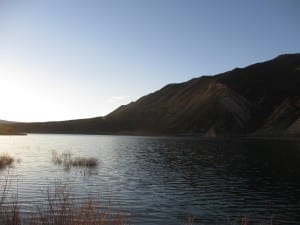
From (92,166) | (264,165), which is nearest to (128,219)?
(92,166)

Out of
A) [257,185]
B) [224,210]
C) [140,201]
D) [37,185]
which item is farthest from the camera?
[257,185]

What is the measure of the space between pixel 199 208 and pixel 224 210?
160 centimetres

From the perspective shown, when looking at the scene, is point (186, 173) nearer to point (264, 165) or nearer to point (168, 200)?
point (264, 165)

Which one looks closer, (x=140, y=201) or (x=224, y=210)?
(x=224, y=210)

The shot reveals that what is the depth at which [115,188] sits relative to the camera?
36469 mm

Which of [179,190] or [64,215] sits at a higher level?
[64,215]

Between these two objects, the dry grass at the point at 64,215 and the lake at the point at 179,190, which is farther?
the lake at the point at 179,190

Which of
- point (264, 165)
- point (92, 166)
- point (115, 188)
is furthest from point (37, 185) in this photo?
point (264, 165)

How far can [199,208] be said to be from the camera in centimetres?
2872

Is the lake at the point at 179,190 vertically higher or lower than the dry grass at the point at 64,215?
lower

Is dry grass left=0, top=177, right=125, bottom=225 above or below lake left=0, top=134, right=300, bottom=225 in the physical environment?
above

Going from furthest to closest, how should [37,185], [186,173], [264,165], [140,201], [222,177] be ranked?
[264,165] < [186,173] < [222,177] < [37,185] < [140,201]

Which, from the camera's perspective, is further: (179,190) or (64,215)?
(179,190)

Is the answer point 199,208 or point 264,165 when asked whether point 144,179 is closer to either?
point 199,208
